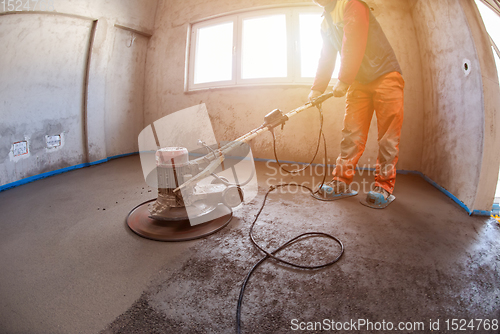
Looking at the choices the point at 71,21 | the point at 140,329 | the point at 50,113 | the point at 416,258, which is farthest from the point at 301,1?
the point at 140,329

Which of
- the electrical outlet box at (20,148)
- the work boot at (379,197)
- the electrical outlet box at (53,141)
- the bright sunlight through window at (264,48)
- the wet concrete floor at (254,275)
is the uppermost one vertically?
the bright sunlight through window at (264,48)

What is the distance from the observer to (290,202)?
226 cm

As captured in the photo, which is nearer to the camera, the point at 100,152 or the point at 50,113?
the point at 50,113

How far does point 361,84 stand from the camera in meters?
2.17

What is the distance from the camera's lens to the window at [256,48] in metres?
3.44

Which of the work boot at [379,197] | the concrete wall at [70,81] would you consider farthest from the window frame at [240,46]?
the work boot at [379,197]

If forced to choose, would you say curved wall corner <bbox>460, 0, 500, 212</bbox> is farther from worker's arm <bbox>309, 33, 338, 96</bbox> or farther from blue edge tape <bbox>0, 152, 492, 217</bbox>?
worker's arm <bbox>309, 33, 338, 96</bbox>

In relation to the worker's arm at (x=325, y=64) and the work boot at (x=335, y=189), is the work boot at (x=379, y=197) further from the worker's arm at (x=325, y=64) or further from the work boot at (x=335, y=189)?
the worker's arm at (x=325, y=64)

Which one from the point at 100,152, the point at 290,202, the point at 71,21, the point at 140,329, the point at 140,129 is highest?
the point at 71,21

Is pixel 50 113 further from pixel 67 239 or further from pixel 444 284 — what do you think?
pixel 444 284

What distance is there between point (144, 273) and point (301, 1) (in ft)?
12.8

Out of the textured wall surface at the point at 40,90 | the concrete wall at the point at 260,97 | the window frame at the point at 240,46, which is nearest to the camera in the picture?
the textured wall surface at the point at 40,90

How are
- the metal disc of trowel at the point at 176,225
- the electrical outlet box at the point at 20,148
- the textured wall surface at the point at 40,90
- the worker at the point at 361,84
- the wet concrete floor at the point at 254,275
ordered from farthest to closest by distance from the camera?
the electrical outlet box at the point at 20,148 → the textured wall surface at the point at 40,90 → the worker at the point at 361,84 → the metal disc of trowel at the point at 176,225 → the wet concrete floor at the point at 254,275

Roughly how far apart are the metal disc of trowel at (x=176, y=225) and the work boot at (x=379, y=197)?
1333mm
